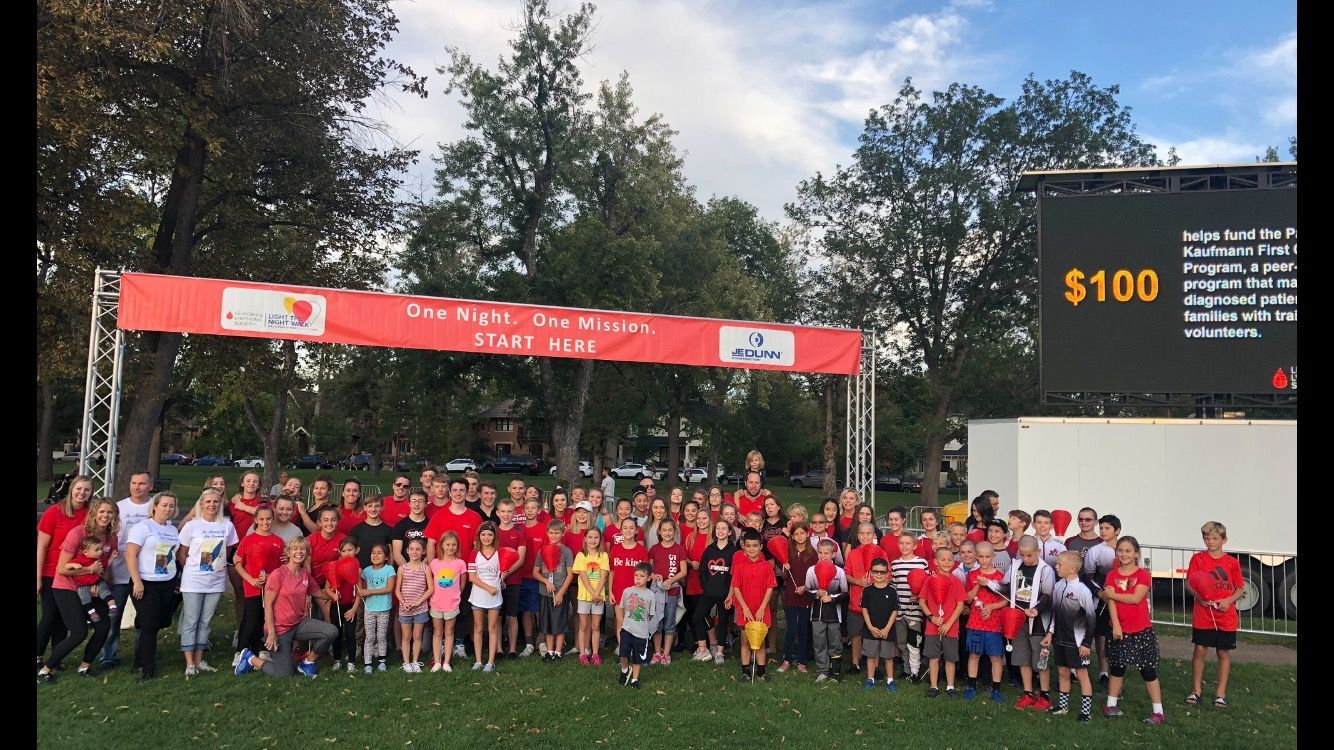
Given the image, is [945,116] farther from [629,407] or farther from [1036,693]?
[1036,693]

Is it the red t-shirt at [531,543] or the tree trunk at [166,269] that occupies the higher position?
the tree trunk at [166,269]

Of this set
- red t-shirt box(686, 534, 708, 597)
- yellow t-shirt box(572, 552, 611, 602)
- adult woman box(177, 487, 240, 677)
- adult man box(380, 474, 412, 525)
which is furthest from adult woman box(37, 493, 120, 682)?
red t-shirt box(686, 534, 708, 597)

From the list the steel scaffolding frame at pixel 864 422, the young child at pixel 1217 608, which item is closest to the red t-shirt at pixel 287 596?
the steel scaffolding frame at pixel 864 422

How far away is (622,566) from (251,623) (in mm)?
3329

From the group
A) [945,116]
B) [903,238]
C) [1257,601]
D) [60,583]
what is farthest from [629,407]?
[60,583]

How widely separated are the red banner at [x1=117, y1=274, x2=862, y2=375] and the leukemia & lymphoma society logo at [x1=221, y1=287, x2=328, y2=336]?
1 cm

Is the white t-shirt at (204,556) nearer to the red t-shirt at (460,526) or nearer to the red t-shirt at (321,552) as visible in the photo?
the red t-shirt at (321,552)

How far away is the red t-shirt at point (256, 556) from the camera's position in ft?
22.0

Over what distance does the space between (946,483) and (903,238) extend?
107 ft

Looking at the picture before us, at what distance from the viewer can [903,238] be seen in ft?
90.3

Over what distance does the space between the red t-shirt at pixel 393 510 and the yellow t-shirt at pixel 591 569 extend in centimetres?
181

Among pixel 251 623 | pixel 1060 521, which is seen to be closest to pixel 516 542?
pixel 251 623

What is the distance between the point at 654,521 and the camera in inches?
318

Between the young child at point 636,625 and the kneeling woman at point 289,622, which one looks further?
the young child at point 636,625
